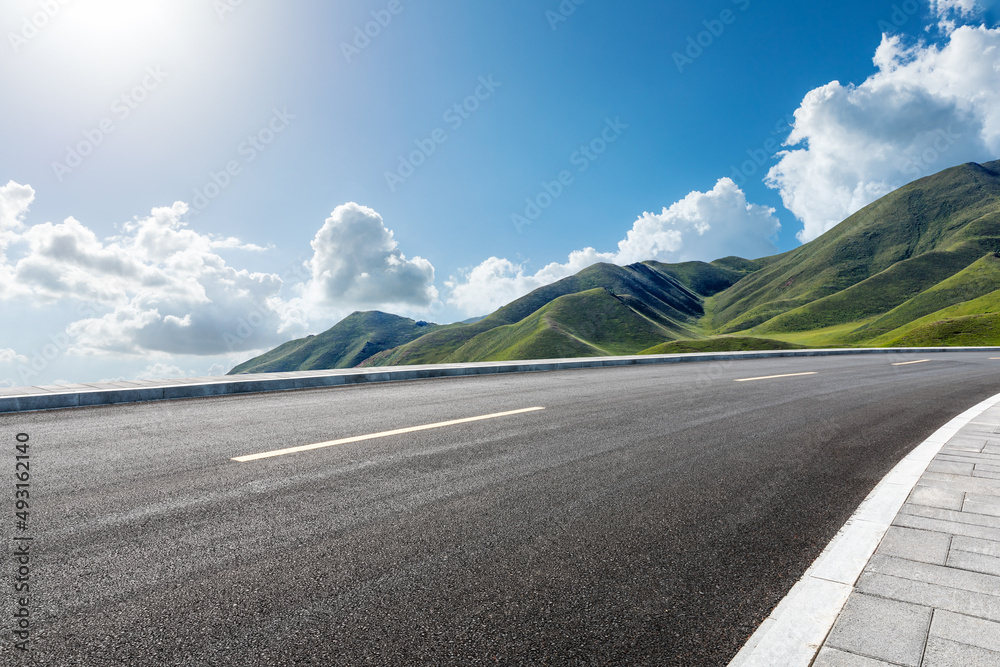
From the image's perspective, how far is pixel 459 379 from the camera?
11992 millimetres

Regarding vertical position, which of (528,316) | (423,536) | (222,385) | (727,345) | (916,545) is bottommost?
(916,545)

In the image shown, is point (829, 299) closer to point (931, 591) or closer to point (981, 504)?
point (981, 504)

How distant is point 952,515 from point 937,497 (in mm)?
408

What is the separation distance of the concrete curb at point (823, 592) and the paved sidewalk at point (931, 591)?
0.14 feet

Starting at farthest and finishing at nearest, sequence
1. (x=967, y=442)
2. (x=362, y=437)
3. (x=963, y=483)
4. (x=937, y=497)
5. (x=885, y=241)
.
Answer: (x=885, y=241), (x=967, y=442), (x=362, y=437), (x=963, y=483), (x=937, y=497)

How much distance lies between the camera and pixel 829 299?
5290 inches

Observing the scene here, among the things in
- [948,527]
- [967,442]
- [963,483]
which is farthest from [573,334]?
[948,527]

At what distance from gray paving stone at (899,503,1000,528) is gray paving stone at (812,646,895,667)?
6.63 feet

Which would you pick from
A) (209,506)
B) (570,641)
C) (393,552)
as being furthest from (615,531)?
(209,506)

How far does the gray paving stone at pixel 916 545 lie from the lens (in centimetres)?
260

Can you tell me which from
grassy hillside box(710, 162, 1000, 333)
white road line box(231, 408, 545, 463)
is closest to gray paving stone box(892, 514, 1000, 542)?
white road line box(231, 408, 545, 463)

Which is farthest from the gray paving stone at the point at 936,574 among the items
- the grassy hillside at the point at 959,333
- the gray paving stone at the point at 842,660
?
the grassy hillside at the point at 959,333

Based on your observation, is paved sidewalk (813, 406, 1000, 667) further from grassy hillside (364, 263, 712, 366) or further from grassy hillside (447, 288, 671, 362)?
grassy hillside (364, 263, 712, 366)

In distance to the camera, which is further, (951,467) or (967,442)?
(967,442)
